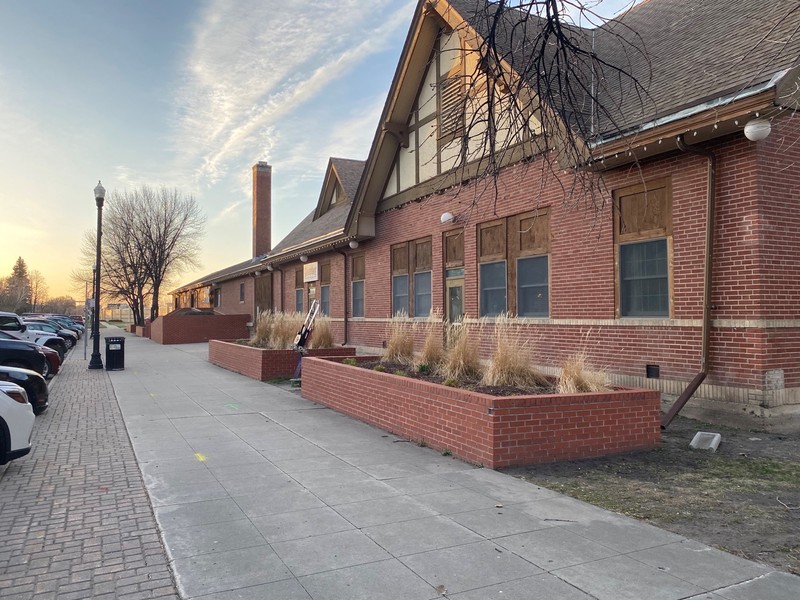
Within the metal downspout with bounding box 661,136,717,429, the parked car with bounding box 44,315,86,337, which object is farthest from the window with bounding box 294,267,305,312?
the parked car with bounding box 44,315,86,337

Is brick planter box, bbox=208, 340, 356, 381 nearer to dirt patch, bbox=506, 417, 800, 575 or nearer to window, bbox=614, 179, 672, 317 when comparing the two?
window, bbox=614, 179, 672, 317

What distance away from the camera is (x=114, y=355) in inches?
744

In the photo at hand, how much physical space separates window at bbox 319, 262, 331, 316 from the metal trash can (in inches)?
289

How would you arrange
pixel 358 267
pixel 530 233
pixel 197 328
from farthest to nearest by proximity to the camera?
1. pixel 197 328
2. pixel 358 267
3. pixel 530 233

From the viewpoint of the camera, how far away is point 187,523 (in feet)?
16.2

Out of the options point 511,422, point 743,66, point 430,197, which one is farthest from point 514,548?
point 430,197

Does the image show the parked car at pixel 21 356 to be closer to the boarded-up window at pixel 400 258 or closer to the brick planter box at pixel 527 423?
the boarded-up window at pixel 400 258

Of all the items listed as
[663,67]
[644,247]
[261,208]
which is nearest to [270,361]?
[644,247]

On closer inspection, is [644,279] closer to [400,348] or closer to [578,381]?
[578,381]

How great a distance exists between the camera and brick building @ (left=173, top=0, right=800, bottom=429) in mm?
7844

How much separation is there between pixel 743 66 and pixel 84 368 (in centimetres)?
1975

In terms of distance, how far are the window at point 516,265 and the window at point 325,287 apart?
394 inches

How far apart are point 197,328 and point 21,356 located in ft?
70.8

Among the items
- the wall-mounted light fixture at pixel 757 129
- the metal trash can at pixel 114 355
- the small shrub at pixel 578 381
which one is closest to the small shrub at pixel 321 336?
the metal trash can at pixel 114 355
